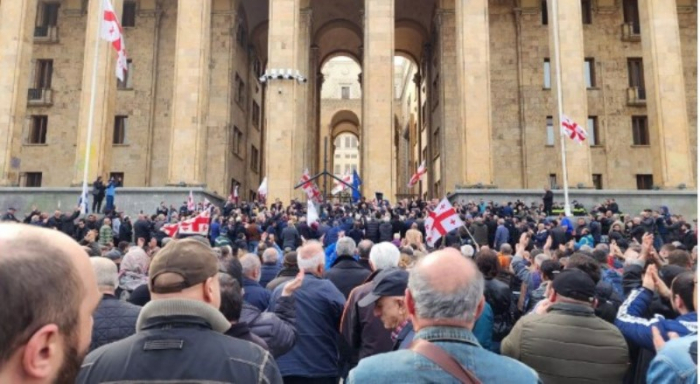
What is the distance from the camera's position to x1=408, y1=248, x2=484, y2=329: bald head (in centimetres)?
254

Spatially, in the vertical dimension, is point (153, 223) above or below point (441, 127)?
below

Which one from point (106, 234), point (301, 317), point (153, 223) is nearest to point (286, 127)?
point (153, 223)

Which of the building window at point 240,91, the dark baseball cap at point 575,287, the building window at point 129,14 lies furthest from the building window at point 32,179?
the dark baseball cap at point 575,287

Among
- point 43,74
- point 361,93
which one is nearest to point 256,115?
point 361,93

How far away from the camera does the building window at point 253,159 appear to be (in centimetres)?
4069

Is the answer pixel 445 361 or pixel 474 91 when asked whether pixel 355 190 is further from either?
pixel 445 361

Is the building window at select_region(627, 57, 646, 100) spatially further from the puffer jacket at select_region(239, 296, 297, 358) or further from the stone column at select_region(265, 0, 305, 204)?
the puffer jacket at select_region(239, 296, 297, 358)

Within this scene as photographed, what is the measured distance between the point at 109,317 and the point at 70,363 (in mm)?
2623

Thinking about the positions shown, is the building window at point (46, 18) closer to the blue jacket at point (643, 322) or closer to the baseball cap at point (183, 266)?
the baseball cap at point (183, 266)

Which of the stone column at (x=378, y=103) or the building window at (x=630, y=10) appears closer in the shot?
the stone column at (x=378, y=103)

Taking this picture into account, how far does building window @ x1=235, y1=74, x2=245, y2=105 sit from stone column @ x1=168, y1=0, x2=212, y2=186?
6.86m

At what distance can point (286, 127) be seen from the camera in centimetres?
2866

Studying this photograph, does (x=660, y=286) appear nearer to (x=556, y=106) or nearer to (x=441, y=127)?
(x=556, y=106)

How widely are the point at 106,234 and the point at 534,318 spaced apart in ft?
55.0
